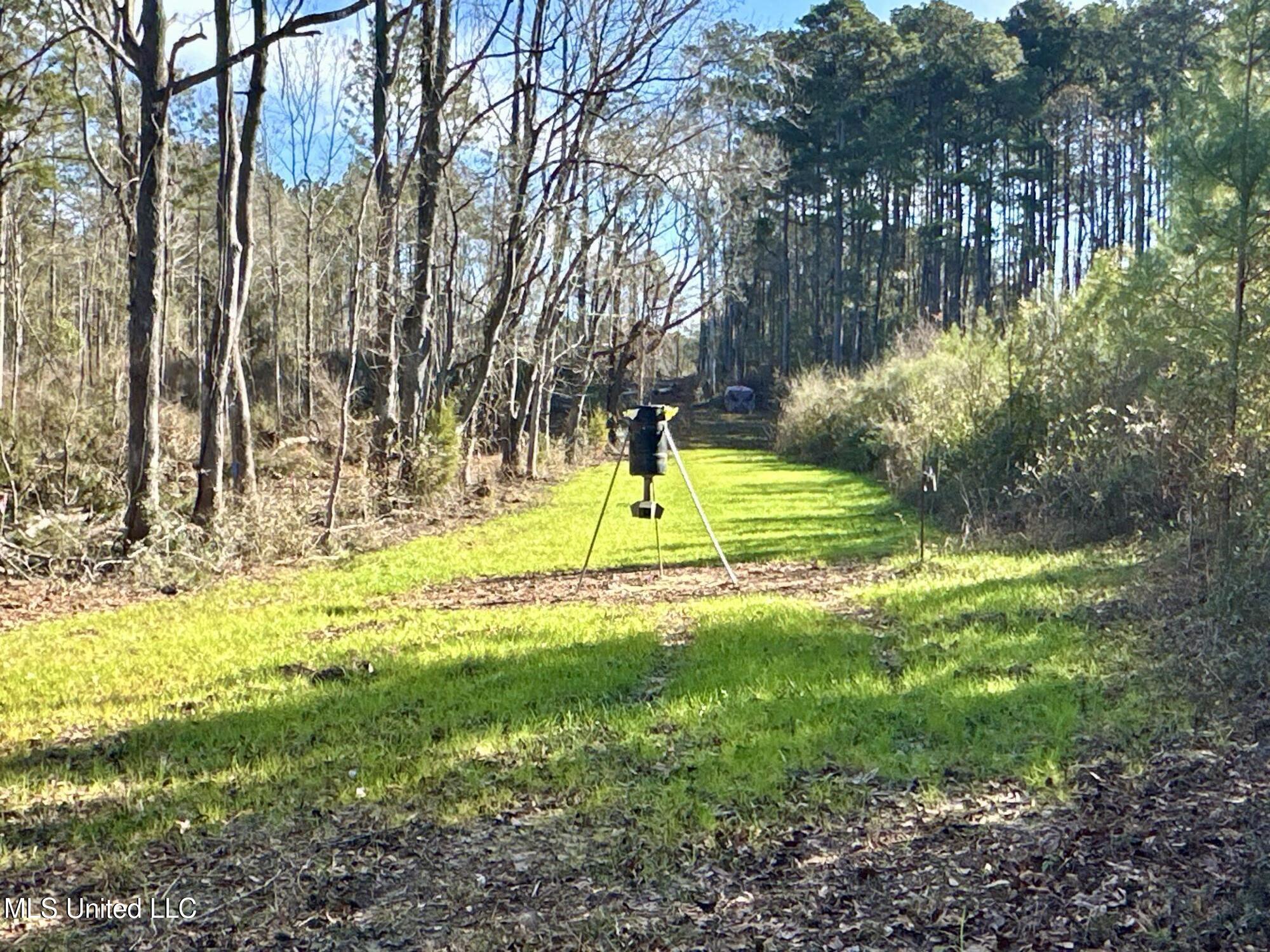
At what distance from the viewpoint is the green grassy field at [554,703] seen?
15.5 feet

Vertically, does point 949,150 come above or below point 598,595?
above

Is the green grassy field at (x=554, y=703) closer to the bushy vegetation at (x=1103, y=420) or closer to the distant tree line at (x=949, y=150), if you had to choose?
the bushy vegetation at (x=1103, y=420)

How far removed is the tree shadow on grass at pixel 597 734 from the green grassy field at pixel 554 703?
0.06ft

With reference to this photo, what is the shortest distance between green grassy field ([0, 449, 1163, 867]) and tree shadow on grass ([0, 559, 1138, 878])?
0.06 ft

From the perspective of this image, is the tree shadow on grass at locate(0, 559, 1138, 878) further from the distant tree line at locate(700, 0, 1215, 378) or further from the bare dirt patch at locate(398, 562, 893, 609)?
the distant tree line at locate(700, 0, 1215, 378)

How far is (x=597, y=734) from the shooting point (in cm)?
557

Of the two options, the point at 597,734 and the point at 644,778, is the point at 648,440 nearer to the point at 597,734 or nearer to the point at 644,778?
the point at 597,734

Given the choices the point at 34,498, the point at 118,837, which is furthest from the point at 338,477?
the point at 118,837

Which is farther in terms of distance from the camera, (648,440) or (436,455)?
(436,455)

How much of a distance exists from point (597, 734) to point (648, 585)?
16.6 feet

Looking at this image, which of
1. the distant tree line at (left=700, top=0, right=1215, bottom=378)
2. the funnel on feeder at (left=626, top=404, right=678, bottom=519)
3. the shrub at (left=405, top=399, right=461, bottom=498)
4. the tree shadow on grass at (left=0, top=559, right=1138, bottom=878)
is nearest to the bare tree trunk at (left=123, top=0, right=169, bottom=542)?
the tree shadow on grass at (left=0, top=559, right=1138, bottom=878)

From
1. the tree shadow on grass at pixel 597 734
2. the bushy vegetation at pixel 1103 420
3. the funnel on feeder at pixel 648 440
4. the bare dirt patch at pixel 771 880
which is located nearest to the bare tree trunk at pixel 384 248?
the funnel on feeder at pixel 648 440

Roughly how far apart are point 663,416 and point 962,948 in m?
7.04

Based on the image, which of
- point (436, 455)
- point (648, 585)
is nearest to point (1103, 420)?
point (648, 585)
